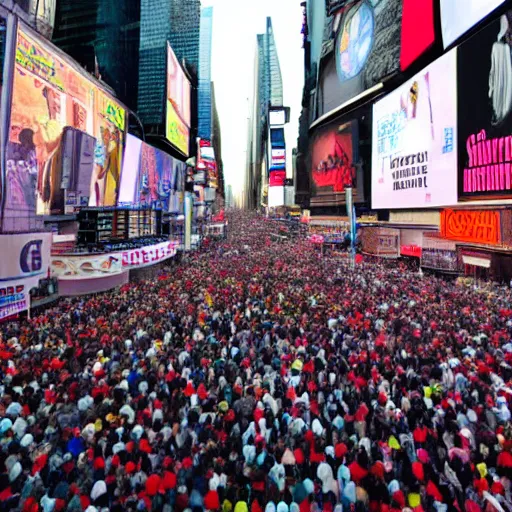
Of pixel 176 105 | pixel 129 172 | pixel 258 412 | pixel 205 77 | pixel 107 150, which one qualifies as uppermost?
pixel 205 77

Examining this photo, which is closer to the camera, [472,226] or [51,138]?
[51,138]

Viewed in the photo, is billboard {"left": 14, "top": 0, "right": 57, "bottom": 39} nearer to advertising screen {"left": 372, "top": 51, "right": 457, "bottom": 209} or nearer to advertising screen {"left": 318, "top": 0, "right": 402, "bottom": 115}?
advertising screen {"left": 372, "top": 51, "right": 457, "bottom": 209}

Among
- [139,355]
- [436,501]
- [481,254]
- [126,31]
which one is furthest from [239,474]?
[126,31]

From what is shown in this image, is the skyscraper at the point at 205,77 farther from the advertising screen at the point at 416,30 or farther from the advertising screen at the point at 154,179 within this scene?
the advertising screen at the point at 416,30

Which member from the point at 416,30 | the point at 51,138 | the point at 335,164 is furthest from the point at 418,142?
the point at 51,138

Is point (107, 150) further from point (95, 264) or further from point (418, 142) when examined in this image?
point (418, 142)

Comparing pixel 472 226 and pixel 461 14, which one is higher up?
pixel 461 14

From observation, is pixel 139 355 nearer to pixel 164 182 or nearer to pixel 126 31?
pixel 164 182

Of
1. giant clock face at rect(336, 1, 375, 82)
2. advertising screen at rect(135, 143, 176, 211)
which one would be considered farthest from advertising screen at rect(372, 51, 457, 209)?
advertising screen at rect(135, 143, 176, 211)
